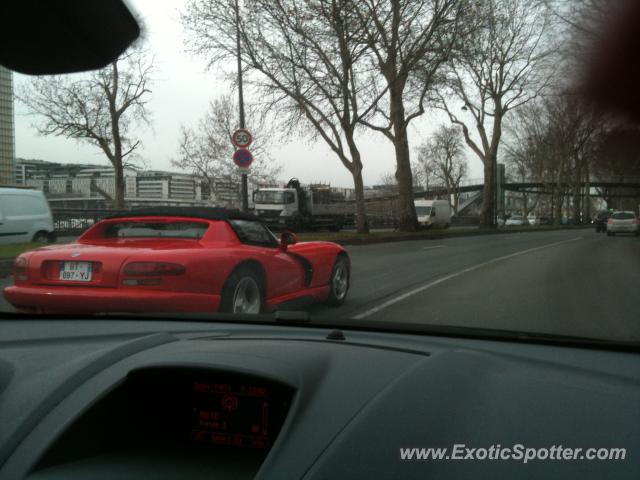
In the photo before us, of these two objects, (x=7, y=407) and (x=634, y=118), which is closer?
(x=7, y=407)

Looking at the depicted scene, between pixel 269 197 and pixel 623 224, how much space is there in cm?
1883

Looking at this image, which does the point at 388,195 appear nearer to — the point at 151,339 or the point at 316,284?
the point at 316,284

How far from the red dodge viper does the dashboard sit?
6.59 ft

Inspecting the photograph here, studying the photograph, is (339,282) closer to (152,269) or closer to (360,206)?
(152,269)

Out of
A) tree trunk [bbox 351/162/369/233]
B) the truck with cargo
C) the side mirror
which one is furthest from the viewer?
the truck with cargo

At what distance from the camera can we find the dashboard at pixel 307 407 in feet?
5.46

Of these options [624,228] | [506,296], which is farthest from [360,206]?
[506,296]

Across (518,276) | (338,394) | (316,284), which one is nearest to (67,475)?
(338,394)

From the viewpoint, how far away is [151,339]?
2625 mm

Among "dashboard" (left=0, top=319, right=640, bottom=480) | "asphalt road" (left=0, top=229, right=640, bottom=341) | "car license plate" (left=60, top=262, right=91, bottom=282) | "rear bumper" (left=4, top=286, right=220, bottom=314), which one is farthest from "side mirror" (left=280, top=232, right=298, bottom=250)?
"dashboard" (left=0, top=319, right=640, bottom=480)

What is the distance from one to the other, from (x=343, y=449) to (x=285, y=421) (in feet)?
0.89

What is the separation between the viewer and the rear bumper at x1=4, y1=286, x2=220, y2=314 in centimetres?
455

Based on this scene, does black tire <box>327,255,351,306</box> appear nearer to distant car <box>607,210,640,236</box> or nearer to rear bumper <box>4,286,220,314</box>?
rear bumper <box>4,286,220,314</box>

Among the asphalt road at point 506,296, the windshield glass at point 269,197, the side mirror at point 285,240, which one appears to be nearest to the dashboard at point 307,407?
the asphalt road at point 506,296
